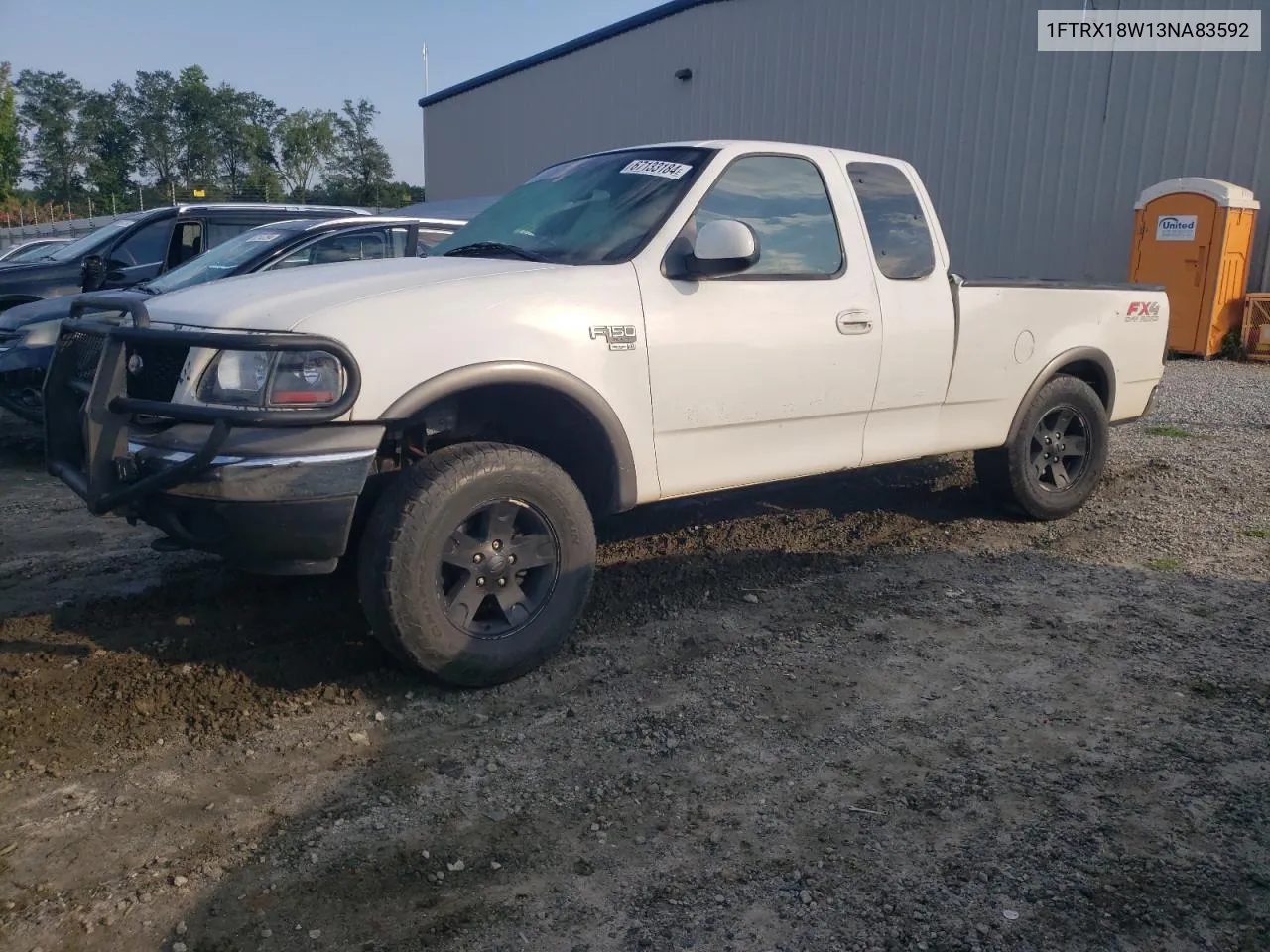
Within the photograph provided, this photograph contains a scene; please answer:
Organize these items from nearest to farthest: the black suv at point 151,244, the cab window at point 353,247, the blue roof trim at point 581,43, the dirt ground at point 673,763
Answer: the dirt ground at point 673,763 → the cab window at point 353,247 → the black suv at point 151,244 → the blue roof trim at point 581,43

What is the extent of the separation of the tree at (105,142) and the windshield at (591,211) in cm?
7217

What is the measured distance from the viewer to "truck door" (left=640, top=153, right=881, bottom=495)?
13.1 feet

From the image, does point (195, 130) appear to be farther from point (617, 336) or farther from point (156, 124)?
point (617, 336)

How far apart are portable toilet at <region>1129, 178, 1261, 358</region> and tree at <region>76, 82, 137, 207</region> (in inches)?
2714

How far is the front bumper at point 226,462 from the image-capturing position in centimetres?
314

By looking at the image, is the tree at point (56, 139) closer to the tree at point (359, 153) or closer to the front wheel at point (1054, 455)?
the tree at point (359, 153)

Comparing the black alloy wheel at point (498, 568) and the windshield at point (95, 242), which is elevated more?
the windshield at point (95, 242)

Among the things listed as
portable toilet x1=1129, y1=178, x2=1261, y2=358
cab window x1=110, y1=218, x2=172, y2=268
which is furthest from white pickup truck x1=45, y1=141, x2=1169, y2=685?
portable toilet x1=1129, y1=178, x2=1261, y2=358

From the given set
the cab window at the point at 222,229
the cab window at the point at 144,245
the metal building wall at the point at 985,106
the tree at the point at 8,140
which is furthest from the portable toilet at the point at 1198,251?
the tree at the point at 8,140

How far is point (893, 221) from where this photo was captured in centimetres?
493

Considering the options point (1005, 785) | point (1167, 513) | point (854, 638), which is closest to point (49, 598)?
point (854, 638)

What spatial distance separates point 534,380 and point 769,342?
1157 mm

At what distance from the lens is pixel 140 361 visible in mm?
3426

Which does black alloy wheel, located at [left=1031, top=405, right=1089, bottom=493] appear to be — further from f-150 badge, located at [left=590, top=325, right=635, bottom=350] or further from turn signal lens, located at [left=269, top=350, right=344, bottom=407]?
turn signal lens, located at [left=269, top=350, right=344, bottom=407]
